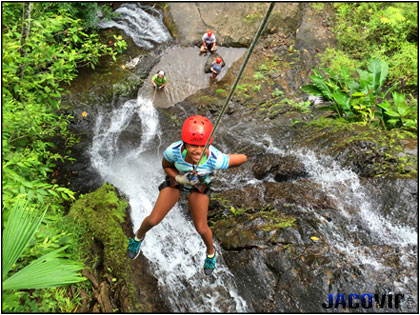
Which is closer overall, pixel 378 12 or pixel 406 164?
pixel 406 164

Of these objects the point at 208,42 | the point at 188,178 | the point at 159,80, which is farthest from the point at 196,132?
the point at 208,42

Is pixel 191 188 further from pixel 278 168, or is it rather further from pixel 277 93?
pixel 277 93

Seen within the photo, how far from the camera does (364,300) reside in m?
3.14

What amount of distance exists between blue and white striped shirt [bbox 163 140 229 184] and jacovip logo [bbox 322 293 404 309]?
2.01m

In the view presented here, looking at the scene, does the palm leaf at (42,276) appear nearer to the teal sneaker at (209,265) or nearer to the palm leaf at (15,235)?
the palm leaf at (15,235)

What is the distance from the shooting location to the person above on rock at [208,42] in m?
8.35

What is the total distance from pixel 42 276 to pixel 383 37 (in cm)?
978

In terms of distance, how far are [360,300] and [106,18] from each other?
10.1 m

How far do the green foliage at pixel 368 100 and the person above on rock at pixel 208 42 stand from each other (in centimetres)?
371

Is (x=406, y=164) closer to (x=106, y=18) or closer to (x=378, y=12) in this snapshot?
(x=378, y=12)

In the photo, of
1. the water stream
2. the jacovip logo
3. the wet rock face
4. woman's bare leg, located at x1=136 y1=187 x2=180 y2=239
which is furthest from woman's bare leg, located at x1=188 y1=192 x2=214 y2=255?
the wet rock face

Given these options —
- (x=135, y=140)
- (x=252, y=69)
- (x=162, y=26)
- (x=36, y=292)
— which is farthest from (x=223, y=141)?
(x=162, y=26)

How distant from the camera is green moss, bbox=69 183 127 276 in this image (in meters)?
4.13

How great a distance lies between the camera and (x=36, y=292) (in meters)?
3.35
